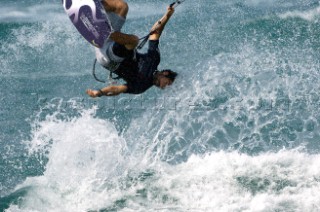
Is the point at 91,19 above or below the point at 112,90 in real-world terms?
above

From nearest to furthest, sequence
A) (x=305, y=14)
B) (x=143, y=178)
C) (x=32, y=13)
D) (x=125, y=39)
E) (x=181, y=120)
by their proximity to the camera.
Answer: (x=125, y=39), (x=143, y=178), (x=181, y=120), (x=305, y=14), (x=32, y=13)

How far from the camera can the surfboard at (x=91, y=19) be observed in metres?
8.50

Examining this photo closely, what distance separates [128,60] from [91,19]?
32.7 inches

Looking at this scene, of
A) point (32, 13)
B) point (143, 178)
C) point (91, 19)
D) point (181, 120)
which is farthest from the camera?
point (32, 13)

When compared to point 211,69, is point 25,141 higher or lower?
lower

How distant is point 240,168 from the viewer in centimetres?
1075

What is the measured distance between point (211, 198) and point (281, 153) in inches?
71.5

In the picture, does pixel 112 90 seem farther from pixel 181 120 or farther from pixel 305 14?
pixel 305 14

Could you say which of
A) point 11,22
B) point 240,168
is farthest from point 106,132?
point 11,22

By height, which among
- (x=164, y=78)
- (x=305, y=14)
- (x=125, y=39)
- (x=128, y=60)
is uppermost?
(x=125, y=39)

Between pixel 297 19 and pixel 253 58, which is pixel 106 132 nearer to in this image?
pixel 253 58

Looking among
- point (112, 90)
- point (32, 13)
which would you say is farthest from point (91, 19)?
point (32, 13)

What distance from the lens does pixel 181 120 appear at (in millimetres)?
11898

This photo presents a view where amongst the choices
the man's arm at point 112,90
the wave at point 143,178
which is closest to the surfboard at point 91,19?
the man's arm at point 112,90
